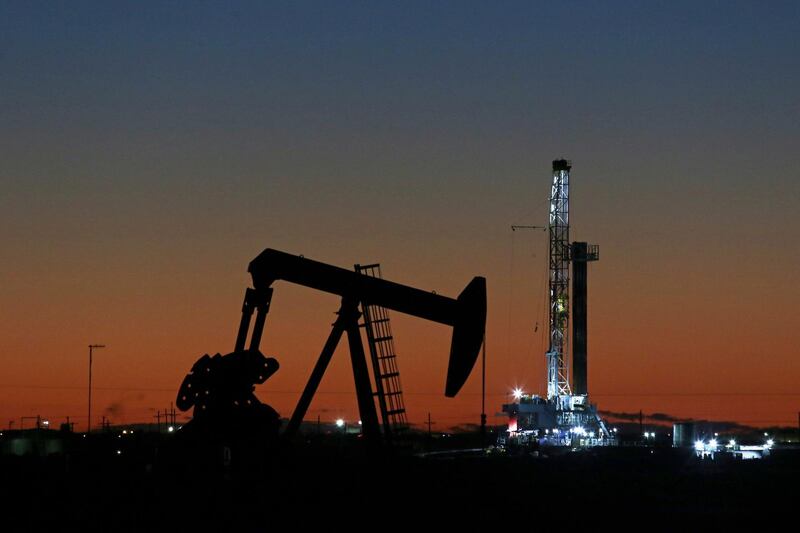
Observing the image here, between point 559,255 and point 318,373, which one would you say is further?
point 559,255

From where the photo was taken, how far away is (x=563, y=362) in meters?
116

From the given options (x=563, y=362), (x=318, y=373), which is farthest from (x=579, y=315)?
(x=318, y=373)

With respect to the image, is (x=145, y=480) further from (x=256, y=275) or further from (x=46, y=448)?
(x=46, y=448)

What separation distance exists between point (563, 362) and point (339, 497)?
274ft

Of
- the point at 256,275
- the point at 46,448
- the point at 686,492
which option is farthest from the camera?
the point at 46,448

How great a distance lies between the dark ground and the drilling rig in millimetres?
62586

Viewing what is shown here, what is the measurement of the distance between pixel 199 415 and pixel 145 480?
2.47 m

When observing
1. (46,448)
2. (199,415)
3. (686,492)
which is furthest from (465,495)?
(46,448)

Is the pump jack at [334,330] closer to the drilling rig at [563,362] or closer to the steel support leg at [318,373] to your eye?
the steel support leg at [318,373]

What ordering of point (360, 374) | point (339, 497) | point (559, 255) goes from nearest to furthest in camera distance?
point (339, 497)
point (360, 374)
point (559, 255)

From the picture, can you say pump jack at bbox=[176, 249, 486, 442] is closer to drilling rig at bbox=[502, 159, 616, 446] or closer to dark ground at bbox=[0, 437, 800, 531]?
dark ground at bbox=[0, 437, 800, 531]

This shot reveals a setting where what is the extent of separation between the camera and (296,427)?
3928 centimetres

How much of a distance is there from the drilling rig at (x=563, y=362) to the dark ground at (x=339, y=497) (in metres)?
62.6

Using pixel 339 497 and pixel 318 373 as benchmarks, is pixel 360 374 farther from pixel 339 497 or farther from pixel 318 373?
pixel 339 497
